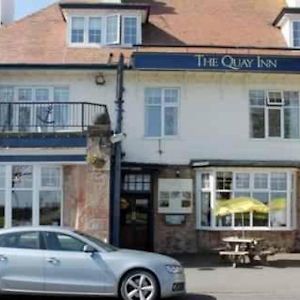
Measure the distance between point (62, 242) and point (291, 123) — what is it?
45.1 ft

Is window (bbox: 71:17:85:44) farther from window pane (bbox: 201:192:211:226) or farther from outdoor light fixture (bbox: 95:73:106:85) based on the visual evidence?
window pane (bbox: 201:192:211:226)

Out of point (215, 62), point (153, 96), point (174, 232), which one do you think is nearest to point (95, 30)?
point (153, 96)

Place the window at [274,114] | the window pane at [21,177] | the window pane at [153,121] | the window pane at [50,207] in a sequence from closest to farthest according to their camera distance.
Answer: the window pane at [21,177] < the window pane at [50,207] < the window pane at [153,121] < the window at [274,114]

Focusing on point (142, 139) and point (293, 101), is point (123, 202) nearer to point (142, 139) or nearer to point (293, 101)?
point (142, 139)

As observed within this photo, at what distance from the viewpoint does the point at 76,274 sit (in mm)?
12953

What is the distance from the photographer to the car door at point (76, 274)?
42.4ft

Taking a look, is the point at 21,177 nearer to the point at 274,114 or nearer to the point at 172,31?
the point at 172,31

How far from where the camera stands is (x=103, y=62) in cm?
2462

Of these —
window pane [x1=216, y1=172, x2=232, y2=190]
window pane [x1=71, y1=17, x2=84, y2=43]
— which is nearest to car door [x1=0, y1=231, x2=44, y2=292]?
window pane [x1=216, y1=172, x2=232, y2=190]

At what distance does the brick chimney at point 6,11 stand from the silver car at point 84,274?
64.3 ft

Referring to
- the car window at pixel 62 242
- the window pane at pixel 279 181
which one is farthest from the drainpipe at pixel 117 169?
the car window at pixel 62 242

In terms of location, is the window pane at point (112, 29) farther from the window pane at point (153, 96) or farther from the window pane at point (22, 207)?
the window pane at point (22, 207)

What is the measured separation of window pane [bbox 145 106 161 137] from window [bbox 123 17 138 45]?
2844mm

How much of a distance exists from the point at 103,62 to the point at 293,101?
6820 mm
